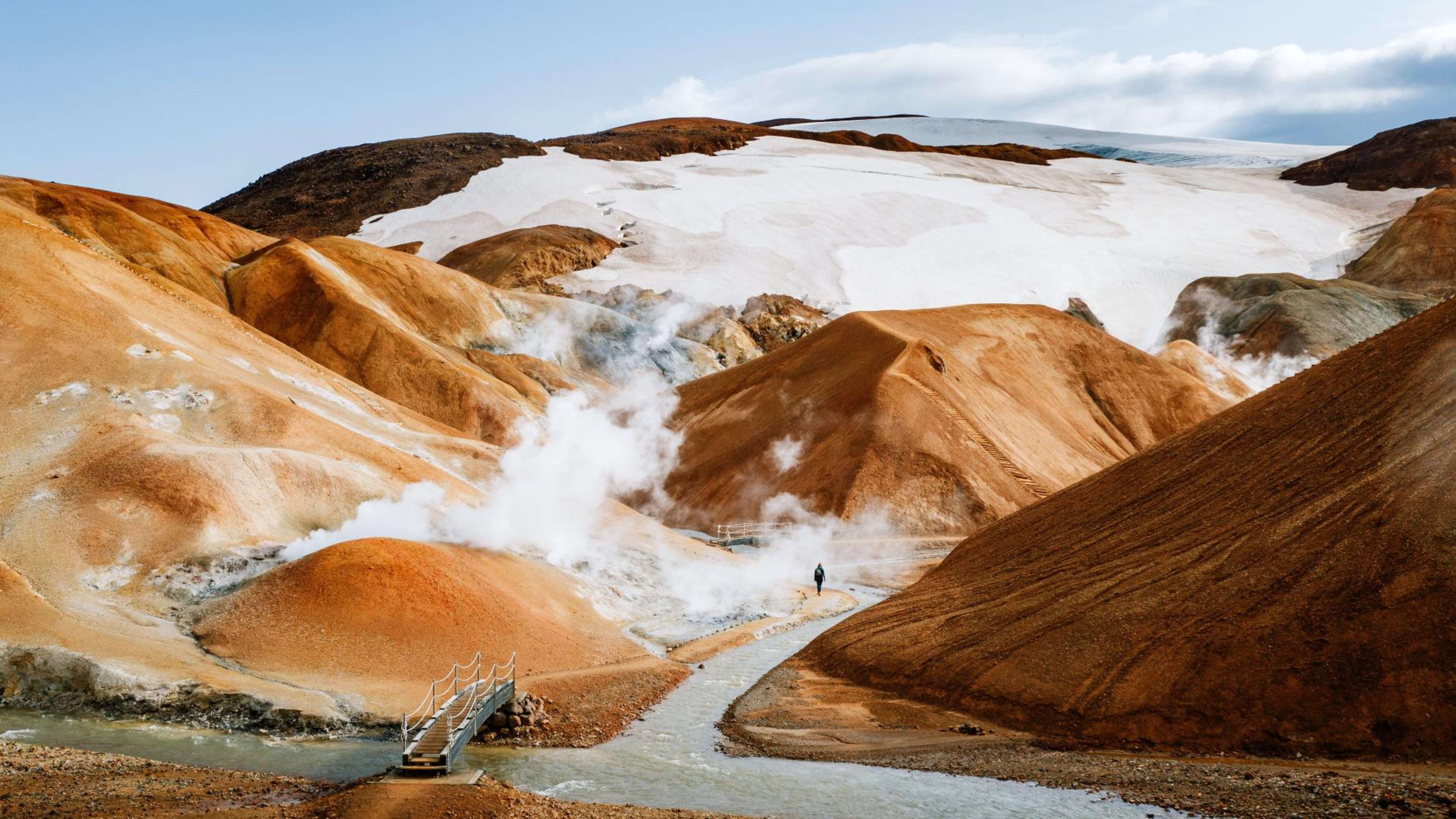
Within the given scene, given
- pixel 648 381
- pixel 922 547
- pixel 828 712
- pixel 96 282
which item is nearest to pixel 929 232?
pixel 648 381

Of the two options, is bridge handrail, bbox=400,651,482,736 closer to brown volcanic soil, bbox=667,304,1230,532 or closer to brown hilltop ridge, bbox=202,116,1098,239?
brown volcanic soil, bbox=667,304,1230,532

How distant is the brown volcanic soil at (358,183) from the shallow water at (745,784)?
10275 centimetres

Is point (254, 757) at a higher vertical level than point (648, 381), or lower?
lower

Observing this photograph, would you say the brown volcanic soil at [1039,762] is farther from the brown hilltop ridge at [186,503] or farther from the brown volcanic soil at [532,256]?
the brown volcanic soil at [532,256]

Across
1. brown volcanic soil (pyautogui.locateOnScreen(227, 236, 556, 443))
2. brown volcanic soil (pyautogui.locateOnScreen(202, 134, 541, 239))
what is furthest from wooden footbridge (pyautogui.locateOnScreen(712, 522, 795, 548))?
brown volcanic soil (pyautogui.locateOnScreen(202, 134, 541, 239))

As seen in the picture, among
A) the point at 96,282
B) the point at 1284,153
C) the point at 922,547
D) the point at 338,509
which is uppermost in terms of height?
the point at 1284,153

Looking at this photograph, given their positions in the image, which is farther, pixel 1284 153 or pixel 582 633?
pixel 1284 153

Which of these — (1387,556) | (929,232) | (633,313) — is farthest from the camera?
(929,232)

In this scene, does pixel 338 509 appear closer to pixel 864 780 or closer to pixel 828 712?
pixel 828 712

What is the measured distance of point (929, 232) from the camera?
131 metres

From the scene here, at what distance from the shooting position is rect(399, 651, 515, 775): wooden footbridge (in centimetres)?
1858

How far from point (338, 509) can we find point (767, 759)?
668 inches

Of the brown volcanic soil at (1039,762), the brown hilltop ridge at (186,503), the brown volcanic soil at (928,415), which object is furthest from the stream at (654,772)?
the brown volcanic soil at (928,415)

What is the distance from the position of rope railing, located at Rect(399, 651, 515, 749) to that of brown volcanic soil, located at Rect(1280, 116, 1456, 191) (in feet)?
491
